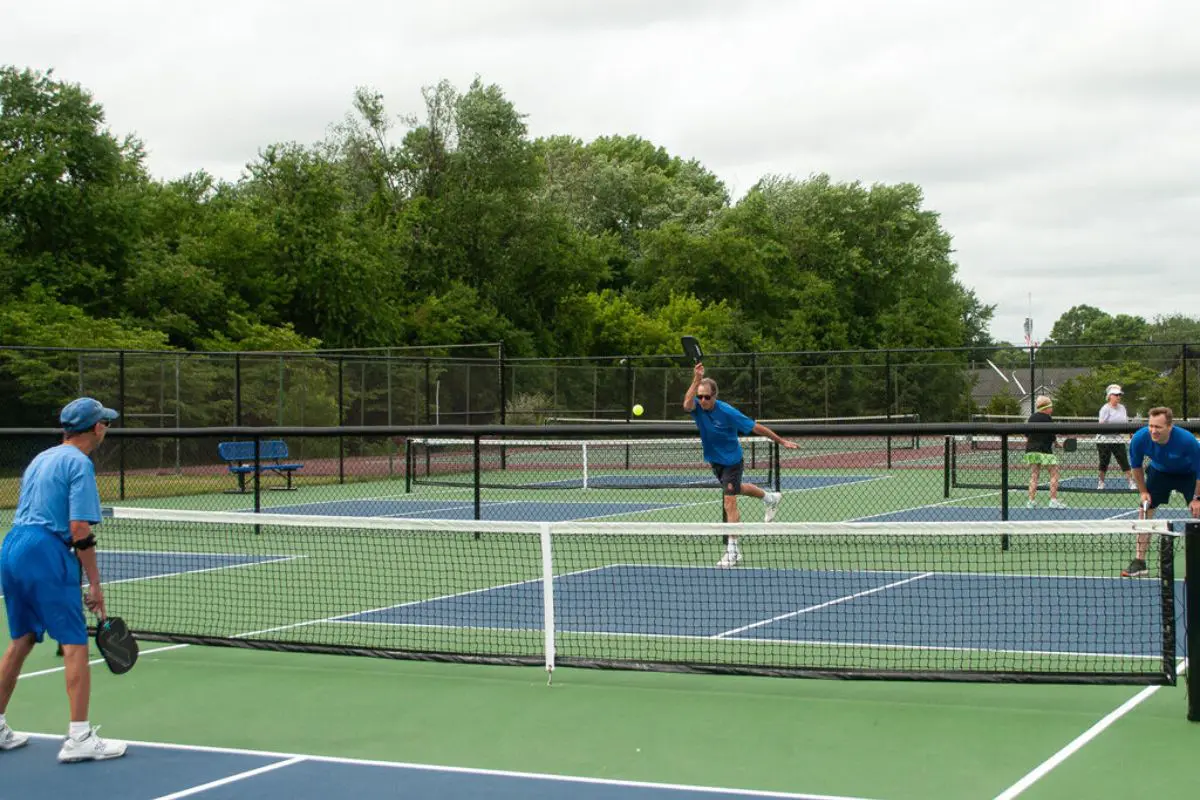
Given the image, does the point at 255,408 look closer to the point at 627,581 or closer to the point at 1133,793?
the point at 627,581

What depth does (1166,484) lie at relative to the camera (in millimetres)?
11203

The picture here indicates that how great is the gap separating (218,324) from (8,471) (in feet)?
58.5

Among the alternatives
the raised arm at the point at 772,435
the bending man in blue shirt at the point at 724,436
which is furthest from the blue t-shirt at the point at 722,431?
the raised arm at the point at 772,435

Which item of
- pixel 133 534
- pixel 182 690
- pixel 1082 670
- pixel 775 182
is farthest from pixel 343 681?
pixel 775 182

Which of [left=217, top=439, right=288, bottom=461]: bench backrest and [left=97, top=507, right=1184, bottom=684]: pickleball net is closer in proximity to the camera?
[left=97, top=507, right=1184, bottom=684]: pickleball net

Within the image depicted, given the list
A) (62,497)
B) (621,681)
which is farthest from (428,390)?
(62,497)

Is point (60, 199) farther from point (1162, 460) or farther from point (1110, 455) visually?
point (1162, 460)

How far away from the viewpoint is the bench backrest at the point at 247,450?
23.4m

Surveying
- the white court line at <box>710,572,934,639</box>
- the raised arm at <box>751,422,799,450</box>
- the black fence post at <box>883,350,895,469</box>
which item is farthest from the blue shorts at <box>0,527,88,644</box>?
the black fence post at <box>883,350,895,469</box>

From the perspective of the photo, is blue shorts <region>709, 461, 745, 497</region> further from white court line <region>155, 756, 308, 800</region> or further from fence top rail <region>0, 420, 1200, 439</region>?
white court line <region>155, 756, 308, 800</region>

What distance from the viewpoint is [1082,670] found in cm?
780

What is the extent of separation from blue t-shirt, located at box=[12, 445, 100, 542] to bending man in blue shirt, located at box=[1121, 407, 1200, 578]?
7.80 m

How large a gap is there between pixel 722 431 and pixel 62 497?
7715mm

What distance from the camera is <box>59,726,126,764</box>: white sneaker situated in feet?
20.4
